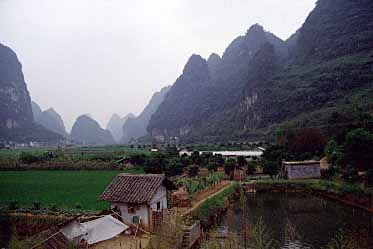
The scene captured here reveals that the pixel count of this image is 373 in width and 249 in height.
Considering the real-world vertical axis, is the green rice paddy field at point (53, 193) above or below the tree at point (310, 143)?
below

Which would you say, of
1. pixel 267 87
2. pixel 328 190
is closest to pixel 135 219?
pixel 328 190

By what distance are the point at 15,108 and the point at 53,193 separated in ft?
375

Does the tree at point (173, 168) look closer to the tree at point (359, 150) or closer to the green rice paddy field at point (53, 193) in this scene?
the green rice paddy field at point (53, 193)

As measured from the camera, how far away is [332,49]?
75.4 m

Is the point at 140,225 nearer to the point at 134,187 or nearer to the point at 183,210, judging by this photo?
the point at 134,187

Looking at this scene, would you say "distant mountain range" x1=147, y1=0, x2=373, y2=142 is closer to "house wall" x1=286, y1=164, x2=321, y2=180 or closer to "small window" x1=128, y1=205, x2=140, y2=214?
"house wall" x1=286, y1=164, x2=321, y2=180

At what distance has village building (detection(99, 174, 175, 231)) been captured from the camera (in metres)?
14.3

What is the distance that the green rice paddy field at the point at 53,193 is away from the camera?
18.1 meters

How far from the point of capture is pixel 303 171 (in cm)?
2978

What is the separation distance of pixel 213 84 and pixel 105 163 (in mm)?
101917

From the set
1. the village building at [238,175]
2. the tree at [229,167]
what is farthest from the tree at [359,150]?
the tree at [229,167]

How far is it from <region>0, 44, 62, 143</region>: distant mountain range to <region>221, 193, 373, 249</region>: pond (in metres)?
95.5

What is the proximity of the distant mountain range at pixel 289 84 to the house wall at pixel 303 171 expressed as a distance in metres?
13.6

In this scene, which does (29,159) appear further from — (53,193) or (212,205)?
(212,205)
